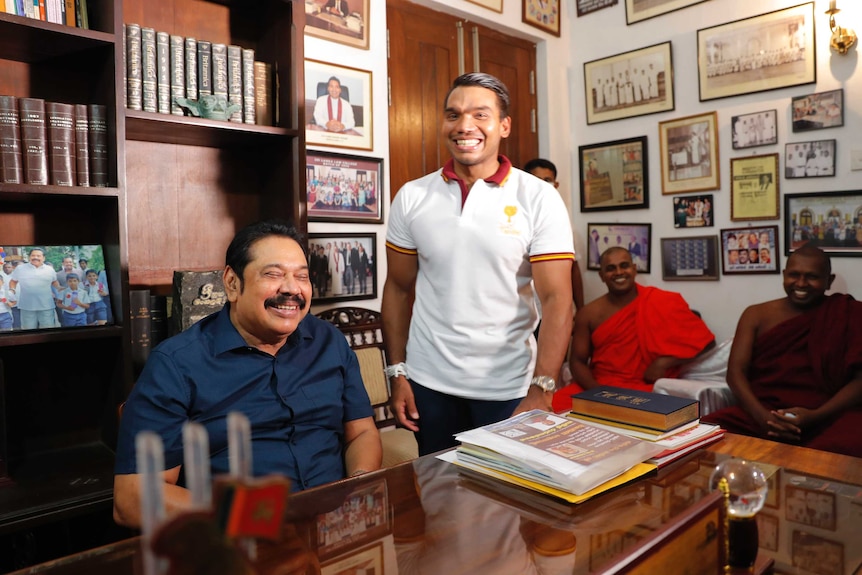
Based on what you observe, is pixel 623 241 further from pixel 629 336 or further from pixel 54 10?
pixel 54 10

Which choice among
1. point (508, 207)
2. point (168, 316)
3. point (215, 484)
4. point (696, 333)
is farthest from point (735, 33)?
point (215, 484)

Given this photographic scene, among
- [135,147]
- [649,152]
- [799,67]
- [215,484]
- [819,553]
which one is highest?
[799,67]

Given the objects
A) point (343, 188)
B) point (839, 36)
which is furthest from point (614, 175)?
point (343, 188)

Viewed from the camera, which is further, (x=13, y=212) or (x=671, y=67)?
(x=671, y=67)

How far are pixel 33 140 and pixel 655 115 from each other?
3.27m

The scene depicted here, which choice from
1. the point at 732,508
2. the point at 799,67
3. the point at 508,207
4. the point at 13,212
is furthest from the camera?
the point at 799,67

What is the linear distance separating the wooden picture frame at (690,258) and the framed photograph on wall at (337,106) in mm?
1940

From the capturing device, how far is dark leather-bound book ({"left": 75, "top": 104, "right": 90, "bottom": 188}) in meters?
1.84

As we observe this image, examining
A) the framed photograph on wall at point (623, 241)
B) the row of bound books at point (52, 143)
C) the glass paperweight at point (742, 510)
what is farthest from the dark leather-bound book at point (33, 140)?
the framed photograph on wall at point (623, 241)

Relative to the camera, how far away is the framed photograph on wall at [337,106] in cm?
282

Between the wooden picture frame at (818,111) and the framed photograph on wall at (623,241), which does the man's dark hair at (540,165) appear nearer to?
the framed photograph on wall at (623,241)

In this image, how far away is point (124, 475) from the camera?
48.0 inches

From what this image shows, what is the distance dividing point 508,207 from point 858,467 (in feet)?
3.24

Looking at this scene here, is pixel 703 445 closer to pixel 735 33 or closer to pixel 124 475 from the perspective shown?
pixel 124 475
